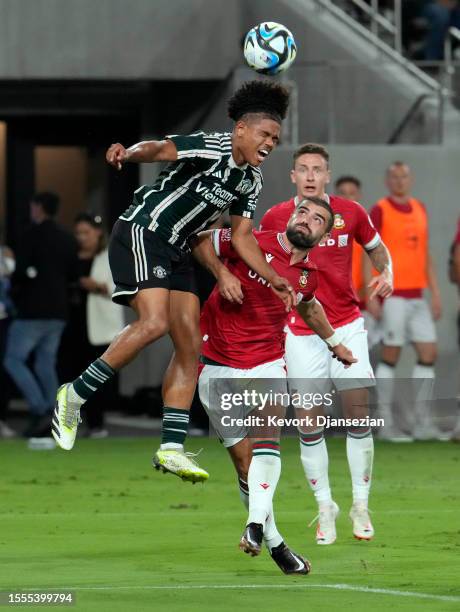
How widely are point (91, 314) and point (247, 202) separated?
24.8 feet

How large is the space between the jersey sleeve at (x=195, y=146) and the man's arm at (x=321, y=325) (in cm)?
97

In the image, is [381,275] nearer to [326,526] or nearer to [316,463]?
[316,463]

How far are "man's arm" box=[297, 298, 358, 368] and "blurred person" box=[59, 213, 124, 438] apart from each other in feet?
24.3

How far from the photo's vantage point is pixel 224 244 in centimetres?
938

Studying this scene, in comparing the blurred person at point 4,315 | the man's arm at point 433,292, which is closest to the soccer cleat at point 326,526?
the man's arm at point 433,292

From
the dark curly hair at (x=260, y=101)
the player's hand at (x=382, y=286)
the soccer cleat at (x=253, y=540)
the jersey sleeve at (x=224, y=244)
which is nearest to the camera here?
the soccer cleat at (x=253, y=540)

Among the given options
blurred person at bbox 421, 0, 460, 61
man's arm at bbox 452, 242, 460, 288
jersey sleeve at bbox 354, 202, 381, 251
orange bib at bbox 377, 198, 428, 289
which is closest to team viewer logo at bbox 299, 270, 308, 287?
jersey sleeve at bbox 354, 202, 381, 251

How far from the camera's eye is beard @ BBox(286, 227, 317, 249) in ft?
29.7

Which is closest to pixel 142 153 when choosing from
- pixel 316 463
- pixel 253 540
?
pixel 253 540

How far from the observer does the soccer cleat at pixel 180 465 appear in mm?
8766

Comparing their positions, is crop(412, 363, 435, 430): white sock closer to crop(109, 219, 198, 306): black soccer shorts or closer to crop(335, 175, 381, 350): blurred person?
crop(335, 175, 381, 350): blurred person

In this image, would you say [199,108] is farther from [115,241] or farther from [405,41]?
[115,241]

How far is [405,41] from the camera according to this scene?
66.4 feet

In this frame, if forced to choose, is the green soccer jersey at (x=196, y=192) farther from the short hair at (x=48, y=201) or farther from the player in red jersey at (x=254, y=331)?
the short hair at (x=48, y=201)
